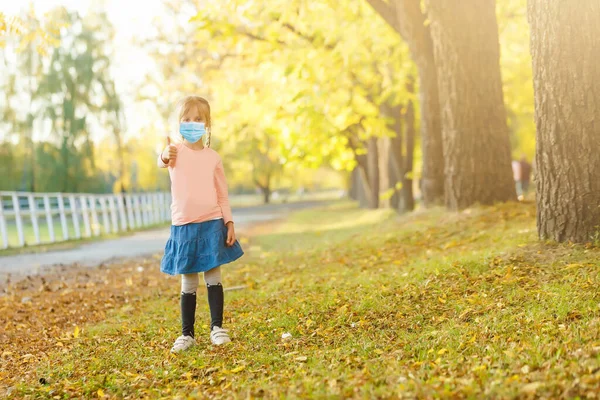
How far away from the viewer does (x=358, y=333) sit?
5.14 m

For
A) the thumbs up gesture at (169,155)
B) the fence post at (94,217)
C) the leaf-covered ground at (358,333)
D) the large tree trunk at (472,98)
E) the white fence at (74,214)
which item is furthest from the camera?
the fence post at (94,217)

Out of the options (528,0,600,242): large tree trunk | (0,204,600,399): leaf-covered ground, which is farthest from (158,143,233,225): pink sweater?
(528,0,600,242): large tree trunk

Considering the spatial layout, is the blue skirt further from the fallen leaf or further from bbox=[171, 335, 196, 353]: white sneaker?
the fallen leaf

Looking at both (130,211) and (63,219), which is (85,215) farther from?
(130,211)

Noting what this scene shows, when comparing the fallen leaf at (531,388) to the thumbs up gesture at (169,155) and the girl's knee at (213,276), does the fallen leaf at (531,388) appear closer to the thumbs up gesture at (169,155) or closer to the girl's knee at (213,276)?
the girl's knee at (213,276)

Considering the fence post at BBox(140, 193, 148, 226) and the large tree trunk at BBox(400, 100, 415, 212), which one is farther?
the fence post at BBox(140, 193, 148, 226)

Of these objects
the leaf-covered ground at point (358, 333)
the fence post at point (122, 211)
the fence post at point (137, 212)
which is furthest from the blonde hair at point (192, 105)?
the fence post at point (137, 212)

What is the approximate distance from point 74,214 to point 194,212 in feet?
49.0

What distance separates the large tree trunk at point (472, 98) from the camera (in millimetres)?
10195

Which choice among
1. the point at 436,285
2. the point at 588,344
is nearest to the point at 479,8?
the point at 436,285

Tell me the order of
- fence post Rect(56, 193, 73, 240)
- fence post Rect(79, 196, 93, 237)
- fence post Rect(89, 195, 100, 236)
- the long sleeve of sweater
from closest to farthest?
the long sleeve of sweater < fence post Rect(56, 193, 73, 240) < fence post Rect(79, 196, 93, 237) < fence post Rect(89, 195, 100, 236)

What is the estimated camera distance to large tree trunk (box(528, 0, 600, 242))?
6113mm

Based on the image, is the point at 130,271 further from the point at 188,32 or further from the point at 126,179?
the point at 126,179

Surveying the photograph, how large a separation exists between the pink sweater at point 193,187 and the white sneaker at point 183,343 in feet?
2.88
